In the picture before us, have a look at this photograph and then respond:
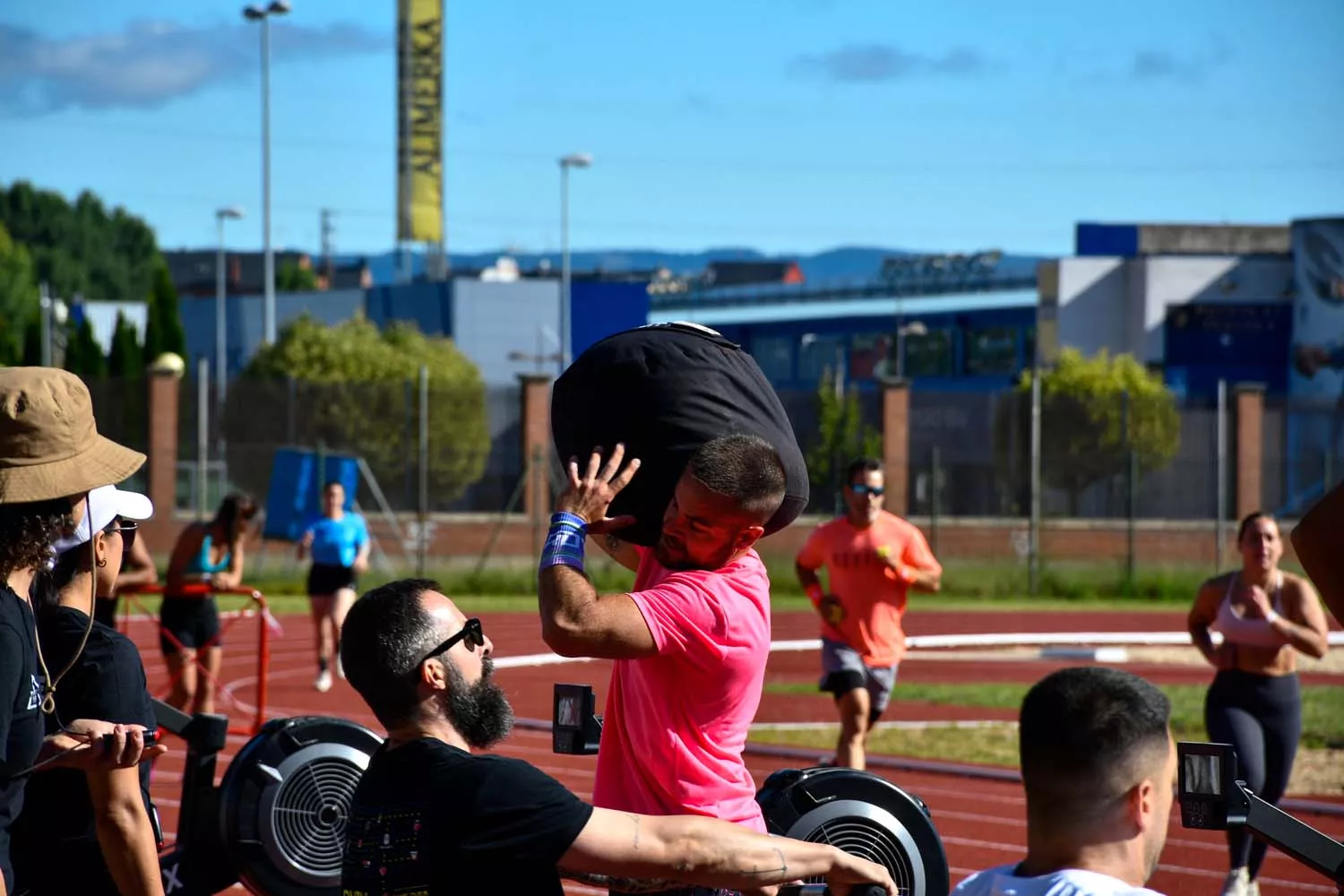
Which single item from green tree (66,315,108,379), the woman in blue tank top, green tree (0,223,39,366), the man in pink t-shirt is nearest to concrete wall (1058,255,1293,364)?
green tree (66,315,108,379)

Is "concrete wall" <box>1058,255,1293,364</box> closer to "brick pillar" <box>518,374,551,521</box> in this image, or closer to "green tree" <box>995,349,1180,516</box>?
"green tree" <box>995,349,1180,516</box>

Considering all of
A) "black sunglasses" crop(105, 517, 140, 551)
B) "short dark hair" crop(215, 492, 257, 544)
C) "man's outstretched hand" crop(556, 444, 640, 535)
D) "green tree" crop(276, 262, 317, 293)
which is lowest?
"short dark hair" crop(215, 492, 257, 544)

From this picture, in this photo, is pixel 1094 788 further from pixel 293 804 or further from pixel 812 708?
pixel 812 708

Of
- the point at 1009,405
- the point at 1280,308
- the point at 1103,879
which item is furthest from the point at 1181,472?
the point at 1280,308

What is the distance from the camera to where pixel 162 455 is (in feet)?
112

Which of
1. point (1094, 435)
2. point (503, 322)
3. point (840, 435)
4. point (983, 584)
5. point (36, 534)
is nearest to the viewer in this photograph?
point (36, 534)

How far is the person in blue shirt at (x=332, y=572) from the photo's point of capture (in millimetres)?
15977

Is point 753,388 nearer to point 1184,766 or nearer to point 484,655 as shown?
point 484,655

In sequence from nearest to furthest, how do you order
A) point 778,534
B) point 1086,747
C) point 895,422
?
point 1086,747, point 778,534, point 895,422

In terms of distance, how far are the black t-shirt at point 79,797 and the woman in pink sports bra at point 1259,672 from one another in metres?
5.53

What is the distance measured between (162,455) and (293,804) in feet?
96.1

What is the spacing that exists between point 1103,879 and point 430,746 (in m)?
1.40

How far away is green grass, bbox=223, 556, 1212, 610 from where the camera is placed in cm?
2848

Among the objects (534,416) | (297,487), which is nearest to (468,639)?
(297,487)
